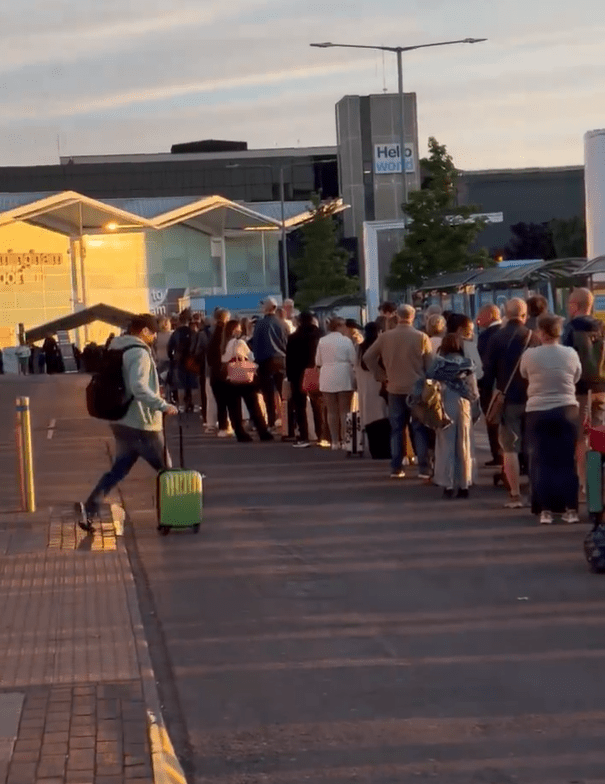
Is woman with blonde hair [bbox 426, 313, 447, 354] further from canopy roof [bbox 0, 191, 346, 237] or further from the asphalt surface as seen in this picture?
canopy roof [bbox 0, 191, 346, 237]

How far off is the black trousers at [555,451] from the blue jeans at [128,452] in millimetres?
3070

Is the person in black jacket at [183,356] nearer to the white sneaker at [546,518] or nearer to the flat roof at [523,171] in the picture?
the white sneaker at [546,518]

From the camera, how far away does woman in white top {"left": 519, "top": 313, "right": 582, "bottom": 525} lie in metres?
12.6

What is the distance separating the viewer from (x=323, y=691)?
744 cm

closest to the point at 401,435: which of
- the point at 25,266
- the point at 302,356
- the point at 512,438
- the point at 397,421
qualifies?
the point at 397,421

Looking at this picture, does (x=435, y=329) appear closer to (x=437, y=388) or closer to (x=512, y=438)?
(x=437, y=388)

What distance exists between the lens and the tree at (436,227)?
163 feet

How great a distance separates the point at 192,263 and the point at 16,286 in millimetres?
10737

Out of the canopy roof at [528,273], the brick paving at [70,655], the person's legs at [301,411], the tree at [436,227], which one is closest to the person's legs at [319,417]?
the person's legs at [301,411]

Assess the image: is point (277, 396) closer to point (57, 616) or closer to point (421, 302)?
point (57, 616)

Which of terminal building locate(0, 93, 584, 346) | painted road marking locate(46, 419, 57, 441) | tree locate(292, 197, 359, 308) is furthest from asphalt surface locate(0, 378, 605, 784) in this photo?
tree locate(292, 197, 359, 308)

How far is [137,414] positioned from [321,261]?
64565mm

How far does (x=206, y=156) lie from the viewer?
397ft

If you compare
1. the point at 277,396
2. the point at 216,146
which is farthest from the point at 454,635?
the point at 216,146
